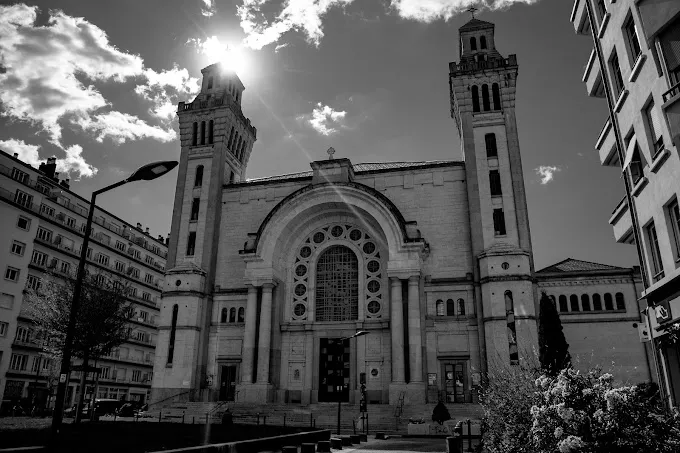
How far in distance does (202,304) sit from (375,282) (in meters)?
13.4

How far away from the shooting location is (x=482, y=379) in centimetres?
3300

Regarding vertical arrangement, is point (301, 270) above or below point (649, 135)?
above


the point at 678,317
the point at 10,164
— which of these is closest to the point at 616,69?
the point at 678,317

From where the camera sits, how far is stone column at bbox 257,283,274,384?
36719 mm

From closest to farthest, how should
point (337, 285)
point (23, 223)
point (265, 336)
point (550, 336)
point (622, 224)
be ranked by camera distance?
1. point (622, 224)
2. point (550, 336)
3. point (265, 336)
4. point (337, 285)
5. point (23, 223)

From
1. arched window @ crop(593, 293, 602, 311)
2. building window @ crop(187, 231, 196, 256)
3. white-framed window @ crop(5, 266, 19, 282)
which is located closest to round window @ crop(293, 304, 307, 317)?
building window @ crop(187, 231, 196, 256)

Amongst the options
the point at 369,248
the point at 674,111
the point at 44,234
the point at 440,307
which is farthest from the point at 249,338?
the point at 674,111

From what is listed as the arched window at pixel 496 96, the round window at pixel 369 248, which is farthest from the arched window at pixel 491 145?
the round window at pixel 369 248

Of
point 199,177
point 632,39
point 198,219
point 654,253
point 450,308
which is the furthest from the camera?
point 199,177

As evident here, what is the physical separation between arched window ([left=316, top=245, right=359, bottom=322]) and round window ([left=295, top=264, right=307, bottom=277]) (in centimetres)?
104

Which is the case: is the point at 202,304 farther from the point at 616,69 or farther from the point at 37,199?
the point at 616,69

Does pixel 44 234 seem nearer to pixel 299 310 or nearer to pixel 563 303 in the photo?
pixel 299 310

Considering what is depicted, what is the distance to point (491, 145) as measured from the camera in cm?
3916

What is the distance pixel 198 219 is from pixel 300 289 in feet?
34.4
